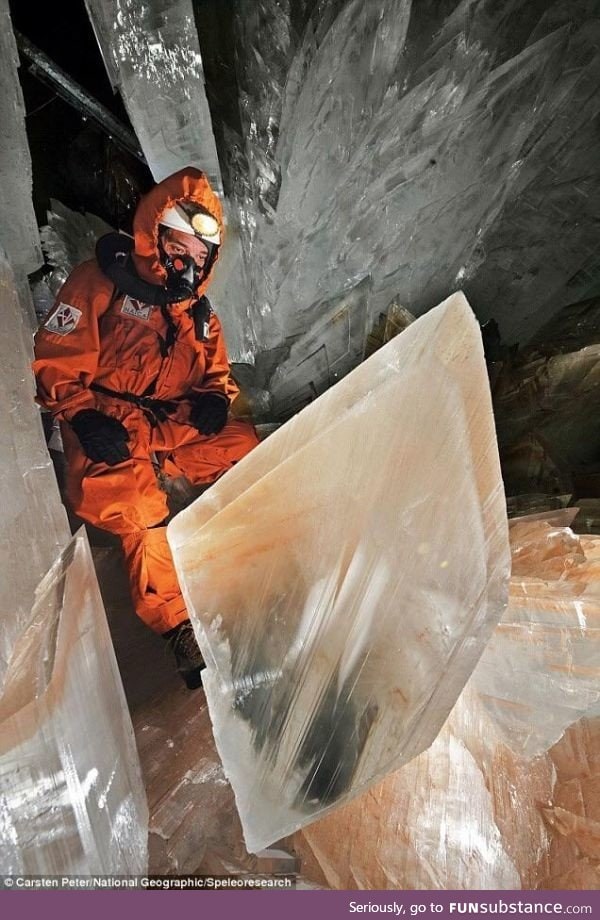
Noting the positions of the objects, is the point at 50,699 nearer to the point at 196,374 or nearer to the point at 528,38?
the point at 196,374

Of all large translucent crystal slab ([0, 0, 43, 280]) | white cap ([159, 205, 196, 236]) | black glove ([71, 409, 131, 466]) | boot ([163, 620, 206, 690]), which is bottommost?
boot ([163, 620, 206, 690])

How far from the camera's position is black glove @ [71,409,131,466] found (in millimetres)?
1368

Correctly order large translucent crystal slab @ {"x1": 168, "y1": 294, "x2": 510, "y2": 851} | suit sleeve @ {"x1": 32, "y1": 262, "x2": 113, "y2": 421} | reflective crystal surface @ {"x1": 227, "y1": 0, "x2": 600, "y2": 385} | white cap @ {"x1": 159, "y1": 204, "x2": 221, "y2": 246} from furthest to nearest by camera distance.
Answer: reflective crystal surface @ {"x1": 227, "y1": 0, "x2": 600, "y2": 385}
white cap @ {"x1": 159, "y1": 204, "x2": 221, "y2": 246}
suit sleeve @ {"x1": 32, "y1": 262, "x2": 113, "y2": 421}
large translucent crystal slab @ {"x1": 168, "y1": 294, "x2": 510, "y2": 851}

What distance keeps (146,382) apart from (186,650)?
715 mm

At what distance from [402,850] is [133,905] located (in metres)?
0.54

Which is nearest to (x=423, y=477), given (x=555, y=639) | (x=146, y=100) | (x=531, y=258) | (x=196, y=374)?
(x=555, y=639)

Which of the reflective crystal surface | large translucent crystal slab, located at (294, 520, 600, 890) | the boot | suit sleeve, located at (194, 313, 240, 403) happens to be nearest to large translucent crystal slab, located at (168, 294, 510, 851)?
large translucent crystal slab, located at (294, 520, 600, 890)

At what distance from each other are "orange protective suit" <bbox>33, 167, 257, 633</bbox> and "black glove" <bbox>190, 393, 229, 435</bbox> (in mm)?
18

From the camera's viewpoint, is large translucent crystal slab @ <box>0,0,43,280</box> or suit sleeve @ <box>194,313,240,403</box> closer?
large translucent crystal slab @ <box>0,0,43,280</box>

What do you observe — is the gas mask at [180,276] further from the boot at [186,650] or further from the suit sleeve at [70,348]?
the boot at [186,650]

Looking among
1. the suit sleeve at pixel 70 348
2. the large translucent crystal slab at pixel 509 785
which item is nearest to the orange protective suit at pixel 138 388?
the suit sleeve at pixel 70 348

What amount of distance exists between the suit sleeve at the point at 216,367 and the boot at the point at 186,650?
0.65 meters

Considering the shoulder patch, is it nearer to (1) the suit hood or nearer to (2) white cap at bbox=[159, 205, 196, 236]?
(1) the suit hood

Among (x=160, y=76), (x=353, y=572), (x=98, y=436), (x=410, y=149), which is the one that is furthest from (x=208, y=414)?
(x=410, y=149)
